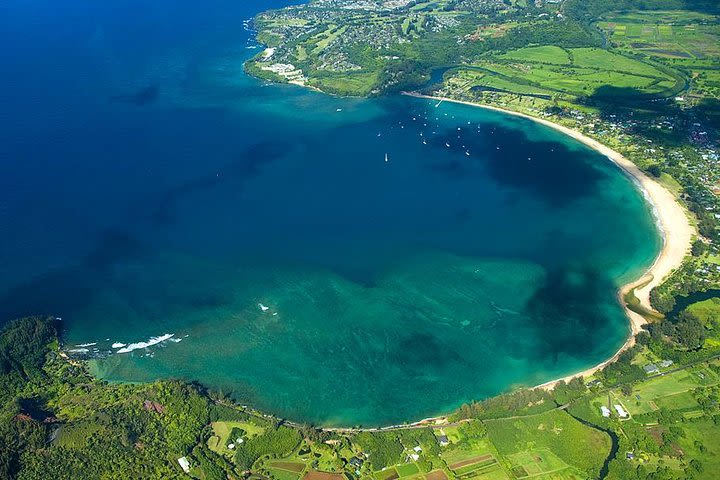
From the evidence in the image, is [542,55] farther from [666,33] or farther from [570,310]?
[570,310]

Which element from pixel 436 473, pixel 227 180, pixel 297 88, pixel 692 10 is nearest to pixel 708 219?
pixel 436 473

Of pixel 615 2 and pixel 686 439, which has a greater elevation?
pixel 615 2

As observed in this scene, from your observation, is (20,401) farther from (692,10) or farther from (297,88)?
(692,10)

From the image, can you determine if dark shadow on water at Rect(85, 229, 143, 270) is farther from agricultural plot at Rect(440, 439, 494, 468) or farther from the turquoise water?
agricultural plot at Rect(440, 439, 494, 468)

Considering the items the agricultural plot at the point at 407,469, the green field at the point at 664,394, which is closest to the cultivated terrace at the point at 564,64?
the green field at the point at 664,394

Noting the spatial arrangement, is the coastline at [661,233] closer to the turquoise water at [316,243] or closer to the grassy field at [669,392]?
the turquoise water at [316,243]
